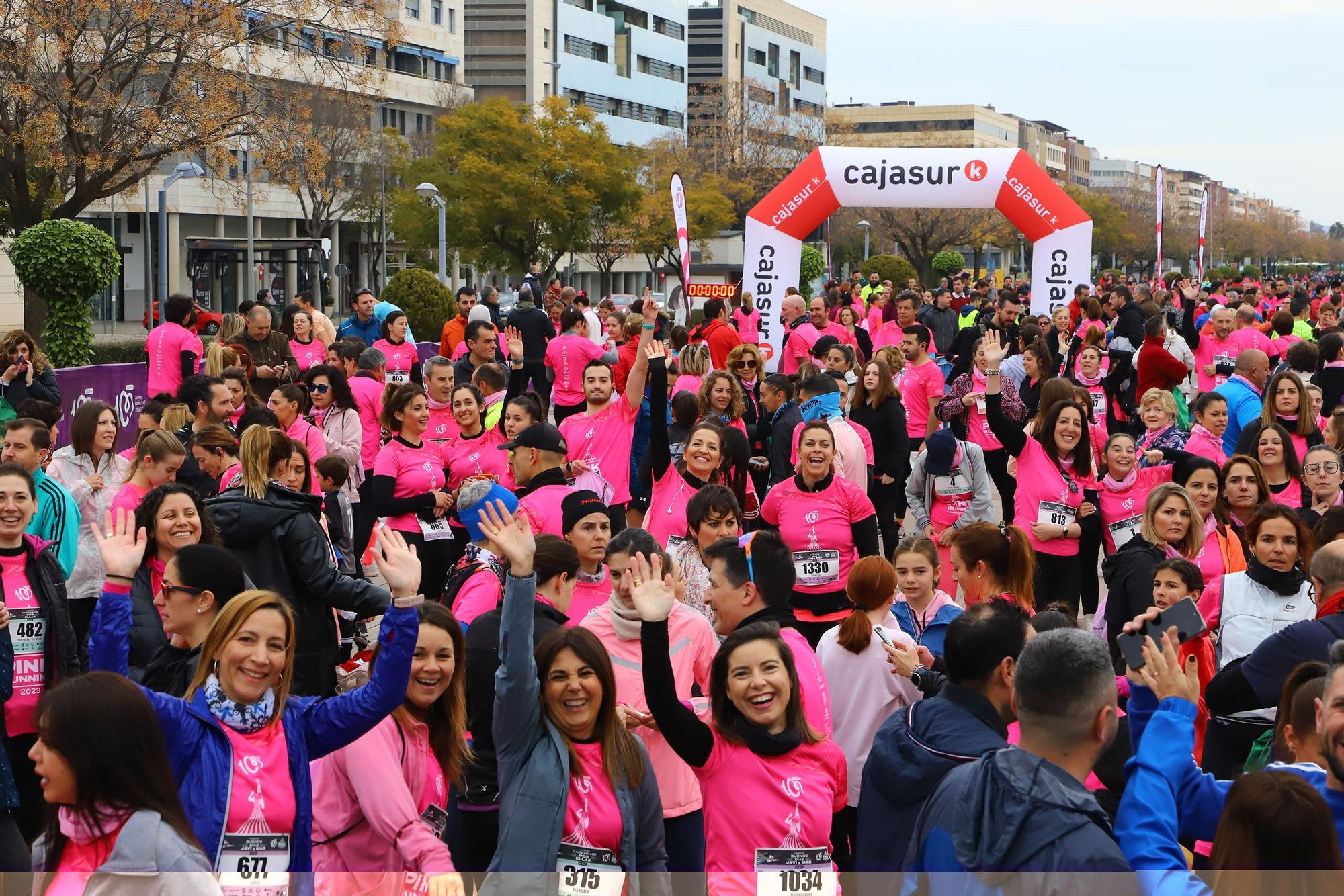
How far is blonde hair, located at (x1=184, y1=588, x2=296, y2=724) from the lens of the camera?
11.9 ft

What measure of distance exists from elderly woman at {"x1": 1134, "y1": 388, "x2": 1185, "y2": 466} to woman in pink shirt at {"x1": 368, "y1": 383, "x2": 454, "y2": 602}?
4.13 meters

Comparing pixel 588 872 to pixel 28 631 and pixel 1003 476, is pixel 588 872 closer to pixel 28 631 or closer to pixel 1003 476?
pixel 28 631

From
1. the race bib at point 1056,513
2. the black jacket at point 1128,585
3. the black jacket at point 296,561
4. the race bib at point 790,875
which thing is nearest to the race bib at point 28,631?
the black jacket at point 296,561

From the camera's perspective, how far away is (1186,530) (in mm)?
6047

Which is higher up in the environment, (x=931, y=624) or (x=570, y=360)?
(x=570, y=360)

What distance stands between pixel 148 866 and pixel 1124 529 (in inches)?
227

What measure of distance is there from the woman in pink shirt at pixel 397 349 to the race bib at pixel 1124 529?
6.69 metres

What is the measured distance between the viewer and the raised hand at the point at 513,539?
3.93 meters

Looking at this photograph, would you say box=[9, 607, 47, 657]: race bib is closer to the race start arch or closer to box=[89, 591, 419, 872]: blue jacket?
box=[89, 591, 419, 872]: blue jacket

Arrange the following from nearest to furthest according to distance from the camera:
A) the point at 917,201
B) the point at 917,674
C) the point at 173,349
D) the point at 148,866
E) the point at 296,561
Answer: the point at 148,866
the point at 917,674
the point at 296,561
the point at 173,349
the point at 917,201

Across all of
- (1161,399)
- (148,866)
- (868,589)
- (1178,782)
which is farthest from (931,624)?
(1161,399)

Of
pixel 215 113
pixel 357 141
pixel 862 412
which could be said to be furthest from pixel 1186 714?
pixel 357 141

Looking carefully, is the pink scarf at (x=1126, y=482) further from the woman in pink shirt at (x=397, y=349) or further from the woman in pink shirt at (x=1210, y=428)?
the woman in pink shirt at (x=397, y=349)

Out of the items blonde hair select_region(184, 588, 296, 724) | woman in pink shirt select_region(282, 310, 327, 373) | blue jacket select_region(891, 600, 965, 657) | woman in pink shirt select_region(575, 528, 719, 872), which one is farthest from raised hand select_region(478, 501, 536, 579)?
woman in pink shirt select_region(282, 310, 327, 373)
